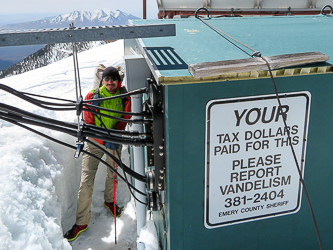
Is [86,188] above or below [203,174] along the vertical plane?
below

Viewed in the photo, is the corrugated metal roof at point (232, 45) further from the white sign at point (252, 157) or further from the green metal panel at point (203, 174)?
the white sign at point (252, 157)

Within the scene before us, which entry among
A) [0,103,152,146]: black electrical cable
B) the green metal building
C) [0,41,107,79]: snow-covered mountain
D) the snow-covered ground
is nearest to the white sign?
the green metal building

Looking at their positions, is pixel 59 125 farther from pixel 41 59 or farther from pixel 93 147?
pixel 41 59

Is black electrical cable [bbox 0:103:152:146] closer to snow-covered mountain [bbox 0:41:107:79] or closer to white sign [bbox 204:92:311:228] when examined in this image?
white sign [bbox 204:92:311:228]

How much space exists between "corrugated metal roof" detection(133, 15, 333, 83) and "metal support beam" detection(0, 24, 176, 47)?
24cm

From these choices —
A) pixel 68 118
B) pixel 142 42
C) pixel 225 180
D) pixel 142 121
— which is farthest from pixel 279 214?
pixel 68 118

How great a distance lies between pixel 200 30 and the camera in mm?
3609

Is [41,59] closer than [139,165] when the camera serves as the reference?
No

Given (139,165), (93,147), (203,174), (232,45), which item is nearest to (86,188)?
(93,147)

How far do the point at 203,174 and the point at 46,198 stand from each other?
205 centimetres

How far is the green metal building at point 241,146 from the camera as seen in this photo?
7.71ft

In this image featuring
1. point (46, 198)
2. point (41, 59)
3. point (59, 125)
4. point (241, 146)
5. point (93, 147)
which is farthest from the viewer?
point (41, 59)

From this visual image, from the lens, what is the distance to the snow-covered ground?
306 cm

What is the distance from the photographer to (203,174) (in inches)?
99.6
